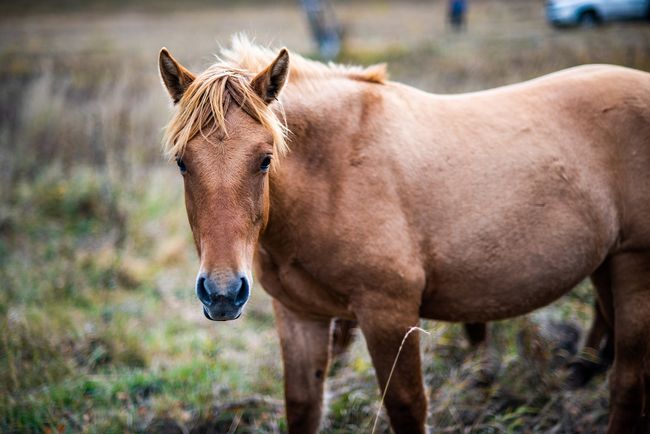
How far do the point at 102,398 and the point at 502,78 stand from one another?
852 centimetres

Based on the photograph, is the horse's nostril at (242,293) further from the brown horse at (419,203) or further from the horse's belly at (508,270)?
the horse's belly at (508,270)

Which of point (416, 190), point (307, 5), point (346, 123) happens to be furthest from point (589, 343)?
point (307, 5)

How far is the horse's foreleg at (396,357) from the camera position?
261 cm

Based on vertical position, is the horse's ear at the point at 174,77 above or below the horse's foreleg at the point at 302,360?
above

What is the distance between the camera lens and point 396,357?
8.57 feet

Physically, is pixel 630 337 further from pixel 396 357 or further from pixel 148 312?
pixel 148 312

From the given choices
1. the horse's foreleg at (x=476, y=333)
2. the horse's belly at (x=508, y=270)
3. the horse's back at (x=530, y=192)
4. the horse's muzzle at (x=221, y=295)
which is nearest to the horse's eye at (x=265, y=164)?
the horse's muzzle at (x=221, y=295)

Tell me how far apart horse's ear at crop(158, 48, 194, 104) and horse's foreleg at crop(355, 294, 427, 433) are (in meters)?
1.40

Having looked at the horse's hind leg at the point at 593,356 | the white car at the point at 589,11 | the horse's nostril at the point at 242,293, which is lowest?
the horse's hind leg at the point at 593,356

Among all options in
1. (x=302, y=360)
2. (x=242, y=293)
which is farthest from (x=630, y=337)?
(x=242, y=293)

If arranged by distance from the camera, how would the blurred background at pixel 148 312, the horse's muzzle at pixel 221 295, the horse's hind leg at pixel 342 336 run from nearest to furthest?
the horse's muzzle at pixel 221 295, the blurred background at pixel 148 312, the horse's hind leg at pixel 342 336

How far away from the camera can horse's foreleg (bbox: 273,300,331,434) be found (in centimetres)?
305

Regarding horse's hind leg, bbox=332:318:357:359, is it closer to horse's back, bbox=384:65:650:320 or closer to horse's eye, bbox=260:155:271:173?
horse's back, bbox=384:65:650:320

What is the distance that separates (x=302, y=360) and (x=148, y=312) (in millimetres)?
2871
